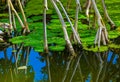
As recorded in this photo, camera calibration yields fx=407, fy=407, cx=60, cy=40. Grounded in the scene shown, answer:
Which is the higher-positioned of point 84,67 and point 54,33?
point 54,33

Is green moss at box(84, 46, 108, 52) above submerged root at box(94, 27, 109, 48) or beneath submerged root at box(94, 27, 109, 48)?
beneath

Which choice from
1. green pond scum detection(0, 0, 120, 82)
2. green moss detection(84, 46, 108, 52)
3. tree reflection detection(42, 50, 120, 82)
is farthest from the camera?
green moss detection(84, 46, 108, 52)

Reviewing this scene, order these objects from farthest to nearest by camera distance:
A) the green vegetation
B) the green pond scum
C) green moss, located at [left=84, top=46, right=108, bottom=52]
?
the green vegetation < green moss, located at [left=84, top=46, right=108, bottom=52] < the green pond scum

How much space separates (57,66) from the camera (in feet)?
23.7

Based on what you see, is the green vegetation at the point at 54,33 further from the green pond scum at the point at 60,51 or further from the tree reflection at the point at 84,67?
the tree reflection at the point at 84,67

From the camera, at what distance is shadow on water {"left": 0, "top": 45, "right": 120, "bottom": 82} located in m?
6.62

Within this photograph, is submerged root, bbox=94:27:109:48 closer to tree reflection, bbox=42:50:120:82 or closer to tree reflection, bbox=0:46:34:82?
tree reflection, bbox=42:50:120:82

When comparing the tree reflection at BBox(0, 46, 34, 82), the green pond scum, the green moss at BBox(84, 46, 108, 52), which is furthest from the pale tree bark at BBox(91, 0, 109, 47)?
the tree reflection at BBox(0, 46, 34, 82)

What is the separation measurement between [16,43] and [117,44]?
2.04 metres

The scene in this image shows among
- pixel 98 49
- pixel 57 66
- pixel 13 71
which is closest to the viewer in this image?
pixel 13 71

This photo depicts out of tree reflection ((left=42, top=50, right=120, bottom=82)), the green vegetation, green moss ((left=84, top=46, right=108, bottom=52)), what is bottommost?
tree reflection ((left=42, top=50, right=120, bottom=82))

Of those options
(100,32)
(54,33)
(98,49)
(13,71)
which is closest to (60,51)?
(98,49)

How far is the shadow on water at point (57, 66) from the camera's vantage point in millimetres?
6621

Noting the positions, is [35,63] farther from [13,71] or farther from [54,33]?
[54,33]
